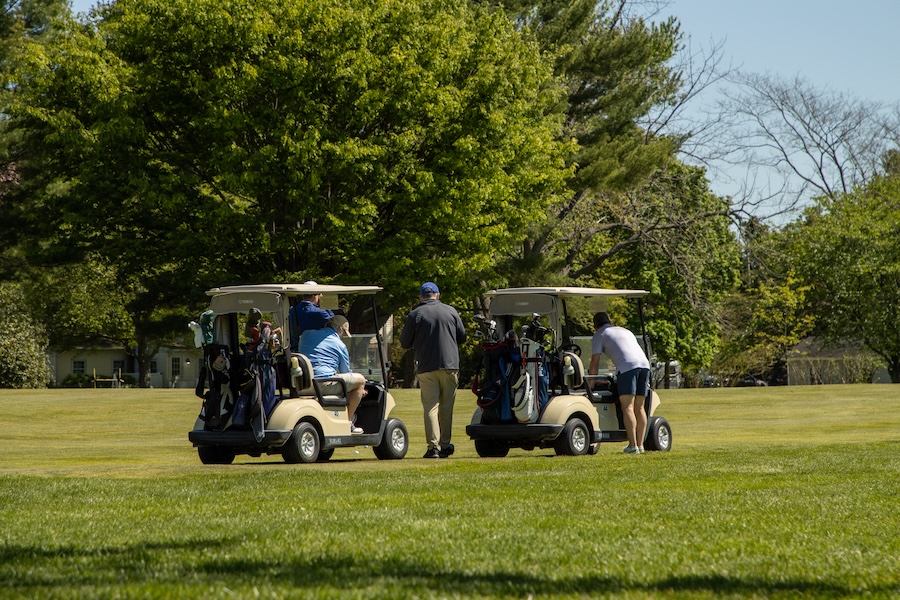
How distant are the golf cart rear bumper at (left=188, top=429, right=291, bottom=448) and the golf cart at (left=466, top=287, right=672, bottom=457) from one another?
7.67 feet

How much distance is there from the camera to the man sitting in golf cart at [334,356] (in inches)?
541

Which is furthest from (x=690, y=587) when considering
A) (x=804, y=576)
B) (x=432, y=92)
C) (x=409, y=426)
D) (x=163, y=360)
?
(x=163, y=360)

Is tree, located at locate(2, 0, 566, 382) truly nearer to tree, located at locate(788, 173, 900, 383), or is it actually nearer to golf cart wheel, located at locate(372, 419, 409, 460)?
golf cart wheel, located at locate(372, 419, 409, 460)

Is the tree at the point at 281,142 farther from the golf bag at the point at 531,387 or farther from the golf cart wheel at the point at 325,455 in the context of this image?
the golf bag at the point at 531,387

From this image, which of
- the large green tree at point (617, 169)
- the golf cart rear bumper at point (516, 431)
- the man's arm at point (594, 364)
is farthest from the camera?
the large green tree at point (617, 169)

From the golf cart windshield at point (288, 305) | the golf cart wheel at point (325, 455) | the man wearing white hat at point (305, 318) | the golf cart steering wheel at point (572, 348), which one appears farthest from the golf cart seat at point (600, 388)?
the man wearing white hat at point (305, 318)

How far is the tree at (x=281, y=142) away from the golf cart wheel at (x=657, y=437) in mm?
14650

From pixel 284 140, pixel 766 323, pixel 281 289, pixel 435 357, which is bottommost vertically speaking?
pixel 435 357

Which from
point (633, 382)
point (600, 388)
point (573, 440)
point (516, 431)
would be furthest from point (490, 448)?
point (633, 382)

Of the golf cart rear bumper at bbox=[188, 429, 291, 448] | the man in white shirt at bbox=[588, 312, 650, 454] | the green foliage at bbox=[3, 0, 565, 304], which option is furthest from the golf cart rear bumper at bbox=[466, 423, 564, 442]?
the green foliage at bbox=[3, 0, 565, 304]

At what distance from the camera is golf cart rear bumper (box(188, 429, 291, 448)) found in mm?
13117

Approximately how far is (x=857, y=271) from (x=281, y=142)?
34.4 m

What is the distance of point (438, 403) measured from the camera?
14609 millimetres

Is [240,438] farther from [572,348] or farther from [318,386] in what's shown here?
[572,348]
